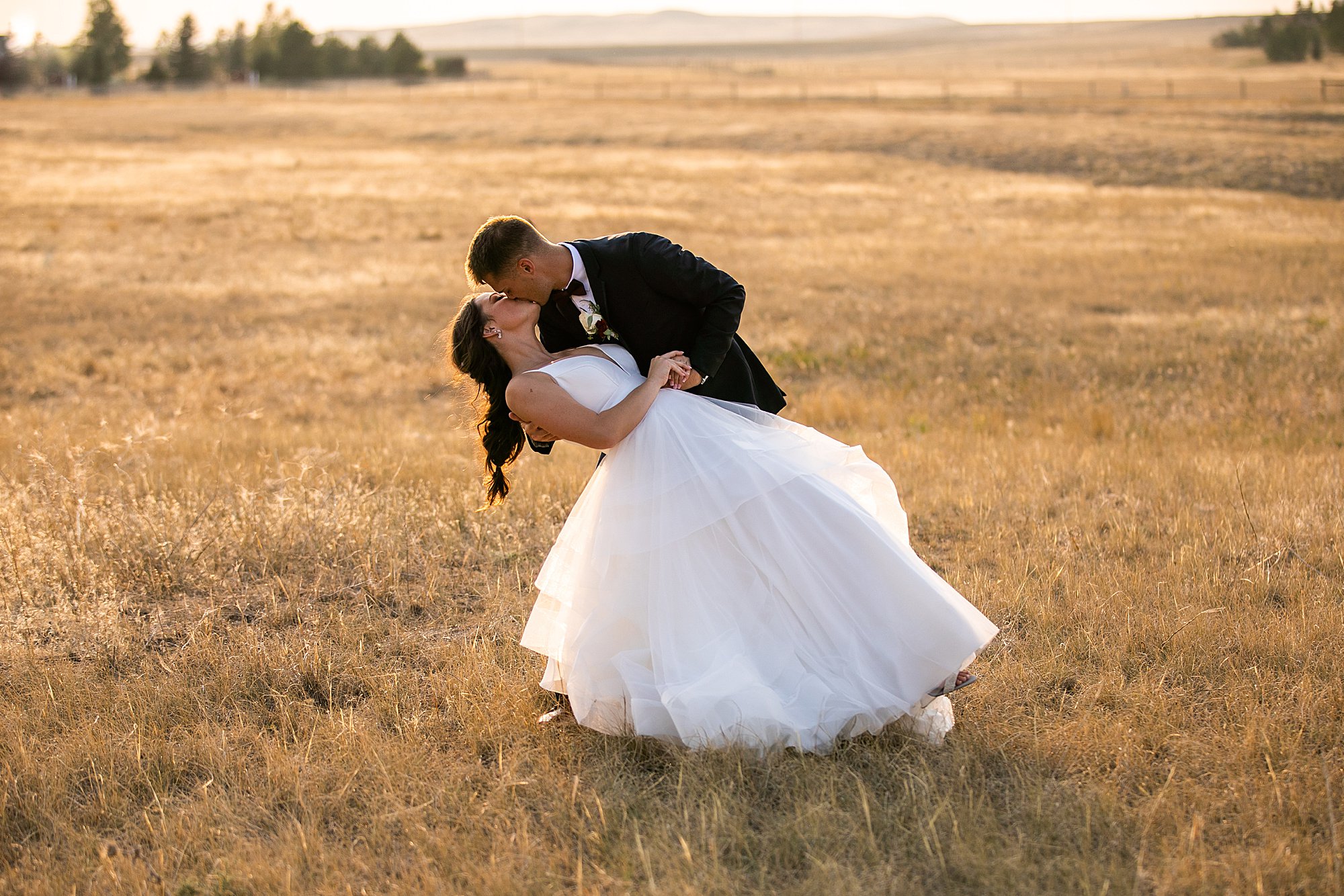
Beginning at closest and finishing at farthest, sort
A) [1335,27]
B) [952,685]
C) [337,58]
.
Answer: [952,685] < [1335,27] < [337,58]

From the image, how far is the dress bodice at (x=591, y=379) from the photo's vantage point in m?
4.08

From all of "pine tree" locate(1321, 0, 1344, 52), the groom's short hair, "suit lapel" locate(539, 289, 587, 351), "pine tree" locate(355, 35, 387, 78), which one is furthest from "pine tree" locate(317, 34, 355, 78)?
the groom's short hair

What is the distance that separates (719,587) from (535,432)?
941 millimetres

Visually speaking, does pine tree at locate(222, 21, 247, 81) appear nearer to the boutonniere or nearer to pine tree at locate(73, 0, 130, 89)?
pine tree at locate(73, 0, 130, 89)

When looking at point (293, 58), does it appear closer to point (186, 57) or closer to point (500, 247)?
point (186, 57)

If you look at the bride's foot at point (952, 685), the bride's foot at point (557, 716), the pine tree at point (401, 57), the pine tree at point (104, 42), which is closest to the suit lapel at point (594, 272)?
the bride's foot at point (557, 716)

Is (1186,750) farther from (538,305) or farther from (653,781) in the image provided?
(538,305)

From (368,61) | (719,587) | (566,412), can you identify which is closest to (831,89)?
(368,61)

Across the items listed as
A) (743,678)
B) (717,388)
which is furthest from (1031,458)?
(743,678)

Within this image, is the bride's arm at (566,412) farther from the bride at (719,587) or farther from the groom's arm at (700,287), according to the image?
the groom's arm at (700,287)

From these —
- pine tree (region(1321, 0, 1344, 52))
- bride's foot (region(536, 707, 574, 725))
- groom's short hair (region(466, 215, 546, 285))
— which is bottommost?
bride's foot (region(536, 707, 574, 725))

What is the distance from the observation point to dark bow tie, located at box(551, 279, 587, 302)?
14.1 ft

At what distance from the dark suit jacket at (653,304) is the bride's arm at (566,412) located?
338 mm

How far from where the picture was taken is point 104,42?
374 feet
